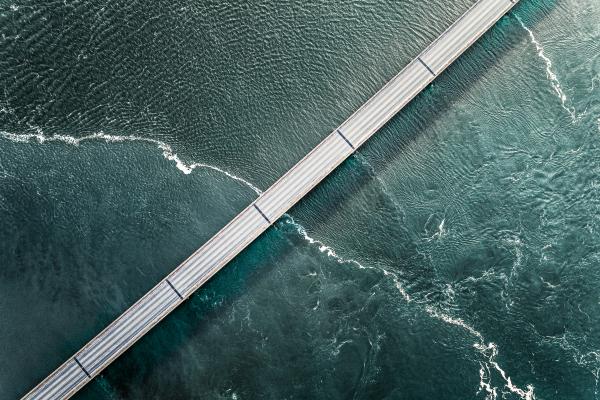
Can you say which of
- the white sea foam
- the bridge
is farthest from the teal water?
the bridge

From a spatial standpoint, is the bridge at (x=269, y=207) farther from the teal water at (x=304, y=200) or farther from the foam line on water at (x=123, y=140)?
the foam line on water at (x=123, y=140)

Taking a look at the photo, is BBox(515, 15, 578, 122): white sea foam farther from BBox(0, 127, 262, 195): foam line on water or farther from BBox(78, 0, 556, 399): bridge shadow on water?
BBox(0, 127, 262, 195): foam line on water

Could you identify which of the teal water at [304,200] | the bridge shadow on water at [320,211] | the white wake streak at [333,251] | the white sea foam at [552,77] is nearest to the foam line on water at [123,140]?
the white wake streak at [333,251]

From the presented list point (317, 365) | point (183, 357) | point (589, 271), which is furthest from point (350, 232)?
point (589, 271)

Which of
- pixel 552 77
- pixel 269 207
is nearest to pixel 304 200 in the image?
pixel 269 207

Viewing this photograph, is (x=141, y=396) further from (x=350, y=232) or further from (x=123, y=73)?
(x=123, y=73)

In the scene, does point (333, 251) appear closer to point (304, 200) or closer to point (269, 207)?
point (304, 200)
